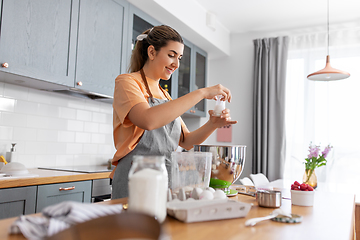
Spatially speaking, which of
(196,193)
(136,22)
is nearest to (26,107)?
(136,22)

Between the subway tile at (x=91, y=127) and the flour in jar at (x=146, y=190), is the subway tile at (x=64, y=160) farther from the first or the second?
the flour in jar at (x=146, y=190)

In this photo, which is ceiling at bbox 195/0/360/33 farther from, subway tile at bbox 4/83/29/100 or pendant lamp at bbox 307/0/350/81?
subway tile at bbox 4/83/29/100

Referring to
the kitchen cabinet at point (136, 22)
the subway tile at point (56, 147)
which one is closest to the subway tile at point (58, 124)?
the subway tile at point (56, 147)

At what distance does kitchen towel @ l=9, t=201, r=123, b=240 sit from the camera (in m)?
0.59

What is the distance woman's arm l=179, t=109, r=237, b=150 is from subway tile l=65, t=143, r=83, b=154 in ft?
4.83

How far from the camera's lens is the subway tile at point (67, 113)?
2.65m

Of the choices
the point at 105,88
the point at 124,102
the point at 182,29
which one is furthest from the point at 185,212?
the point at 182,29

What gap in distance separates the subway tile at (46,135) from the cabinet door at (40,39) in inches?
21.7

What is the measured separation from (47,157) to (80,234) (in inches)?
89.0

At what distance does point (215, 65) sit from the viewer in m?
4.61

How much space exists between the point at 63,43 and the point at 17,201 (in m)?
1.09

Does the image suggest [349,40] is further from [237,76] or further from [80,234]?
[80,234]

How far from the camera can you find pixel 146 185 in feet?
2.25

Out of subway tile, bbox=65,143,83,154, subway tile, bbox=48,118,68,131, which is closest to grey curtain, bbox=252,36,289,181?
subway tile, bbox=65,143,83,154
